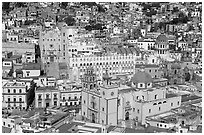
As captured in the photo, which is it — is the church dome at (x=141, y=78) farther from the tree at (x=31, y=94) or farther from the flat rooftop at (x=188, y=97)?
the tree at (x=31, y=94)

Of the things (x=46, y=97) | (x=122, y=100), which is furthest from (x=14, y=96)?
(x=122, y=100)

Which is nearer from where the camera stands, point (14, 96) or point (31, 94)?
point (14, 96)

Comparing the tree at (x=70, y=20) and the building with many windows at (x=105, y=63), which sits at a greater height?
the tree at (x=70, y=20)

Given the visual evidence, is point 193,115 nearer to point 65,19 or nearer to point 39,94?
point 39,94

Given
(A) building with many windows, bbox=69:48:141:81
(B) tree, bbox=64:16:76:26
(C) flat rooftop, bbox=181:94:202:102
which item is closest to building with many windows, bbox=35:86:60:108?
(A) building with many windows, bbox=69:48:141:81

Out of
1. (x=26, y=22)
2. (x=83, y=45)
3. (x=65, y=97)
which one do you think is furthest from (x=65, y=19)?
(x=65, y=97)

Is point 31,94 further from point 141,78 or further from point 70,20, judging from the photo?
point 70,20

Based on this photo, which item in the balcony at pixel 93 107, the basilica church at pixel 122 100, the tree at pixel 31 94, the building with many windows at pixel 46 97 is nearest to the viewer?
the basilica church at pixel 122 100

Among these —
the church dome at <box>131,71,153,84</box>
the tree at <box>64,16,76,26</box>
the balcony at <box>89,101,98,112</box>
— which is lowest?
the balcony at <box>89,101,98,112</box>

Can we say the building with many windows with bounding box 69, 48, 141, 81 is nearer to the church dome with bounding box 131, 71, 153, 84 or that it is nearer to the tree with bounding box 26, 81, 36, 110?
the tree with bounding box 26, 81, 36, 110

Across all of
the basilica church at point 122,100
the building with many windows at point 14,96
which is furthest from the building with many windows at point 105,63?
the basilica church at point 122,100
